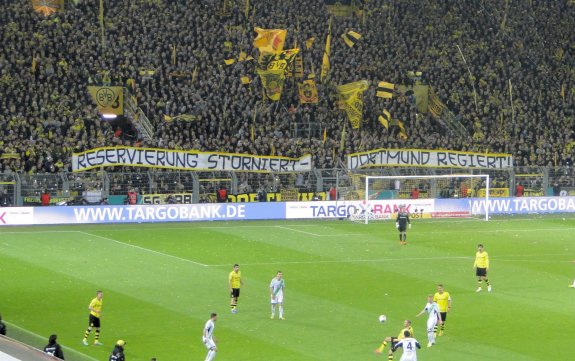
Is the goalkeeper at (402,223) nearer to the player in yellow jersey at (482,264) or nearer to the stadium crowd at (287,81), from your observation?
the player in yellow jersey at (482,264)

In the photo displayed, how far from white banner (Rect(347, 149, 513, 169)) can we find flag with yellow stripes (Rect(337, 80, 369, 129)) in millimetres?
3330

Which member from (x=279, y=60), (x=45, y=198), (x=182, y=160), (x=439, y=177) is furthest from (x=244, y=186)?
(x=45, y=198)

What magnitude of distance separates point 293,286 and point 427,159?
25.5 m

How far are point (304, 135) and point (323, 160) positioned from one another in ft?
13.0

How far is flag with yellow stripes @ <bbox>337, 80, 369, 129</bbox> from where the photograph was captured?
60562mm

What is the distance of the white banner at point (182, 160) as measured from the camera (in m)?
51.9

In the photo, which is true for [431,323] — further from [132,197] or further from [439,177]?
[439,177]

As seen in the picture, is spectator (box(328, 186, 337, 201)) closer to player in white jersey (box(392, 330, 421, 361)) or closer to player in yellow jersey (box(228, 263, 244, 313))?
player in yellow jersey (box(228, 263, 244, 313))

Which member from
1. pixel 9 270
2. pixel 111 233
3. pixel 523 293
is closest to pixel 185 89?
pixel 111 233

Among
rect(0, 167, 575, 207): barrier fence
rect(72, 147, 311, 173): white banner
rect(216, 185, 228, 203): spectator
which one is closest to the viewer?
rect(0, 167, 575, 207): barrier fence

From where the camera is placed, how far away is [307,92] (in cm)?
6116

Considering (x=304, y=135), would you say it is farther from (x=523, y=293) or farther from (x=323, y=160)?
(x=523, y=293)

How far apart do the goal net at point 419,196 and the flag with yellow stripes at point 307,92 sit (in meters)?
8.24

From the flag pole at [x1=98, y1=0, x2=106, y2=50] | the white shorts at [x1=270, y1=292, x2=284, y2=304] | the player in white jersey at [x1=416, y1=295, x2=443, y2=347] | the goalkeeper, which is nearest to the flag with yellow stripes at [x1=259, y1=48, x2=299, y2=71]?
the flag pole at [x1=98, y1=0, x2=106, y2=50]
